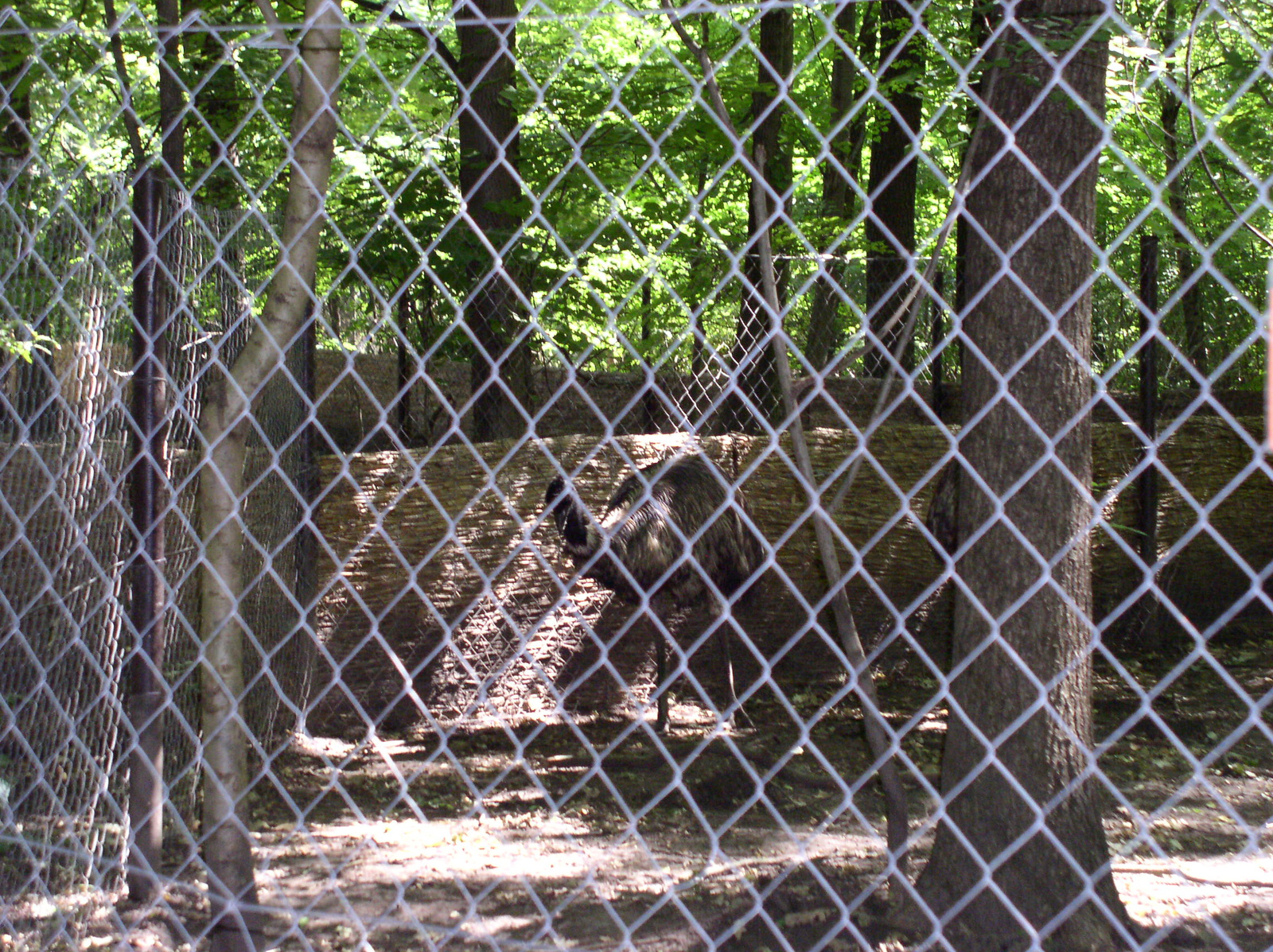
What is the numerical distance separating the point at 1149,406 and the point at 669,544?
9.41 feet

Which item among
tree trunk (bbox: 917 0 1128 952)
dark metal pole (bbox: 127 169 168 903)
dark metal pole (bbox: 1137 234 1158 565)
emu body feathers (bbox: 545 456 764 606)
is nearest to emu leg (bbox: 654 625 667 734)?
emu body feathers (bbox: 545 456 764 606)

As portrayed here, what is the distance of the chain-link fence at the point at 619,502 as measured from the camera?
1.82 m

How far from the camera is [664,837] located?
4035mm

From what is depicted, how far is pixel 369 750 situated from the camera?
16.9ft

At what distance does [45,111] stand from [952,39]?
13.0 ft

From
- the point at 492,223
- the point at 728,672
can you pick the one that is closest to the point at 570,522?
the point at 728,672

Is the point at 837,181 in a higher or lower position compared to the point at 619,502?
higher

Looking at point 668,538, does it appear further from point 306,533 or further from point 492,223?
point 492,223

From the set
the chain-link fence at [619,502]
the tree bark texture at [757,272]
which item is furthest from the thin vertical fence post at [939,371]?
the tree bark texture at [757,272]

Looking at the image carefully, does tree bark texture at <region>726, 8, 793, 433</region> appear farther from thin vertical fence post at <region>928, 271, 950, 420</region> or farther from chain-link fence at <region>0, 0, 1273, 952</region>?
thin vertical fence post at <region>928, 271, 950, 420</region>

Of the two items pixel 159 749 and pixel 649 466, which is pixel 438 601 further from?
pixel 159 749

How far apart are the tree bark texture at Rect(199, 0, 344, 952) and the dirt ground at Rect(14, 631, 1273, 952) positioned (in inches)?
5.1

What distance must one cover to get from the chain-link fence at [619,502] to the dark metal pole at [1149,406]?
0.06 metres

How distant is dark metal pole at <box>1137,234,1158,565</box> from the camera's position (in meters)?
5.74
